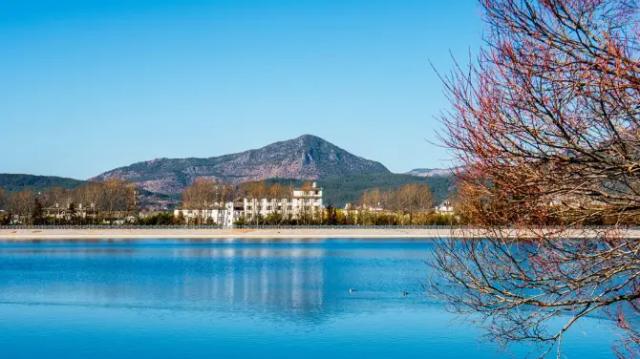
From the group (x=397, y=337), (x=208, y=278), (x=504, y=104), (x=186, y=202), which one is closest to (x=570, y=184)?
(x=504, y=104)

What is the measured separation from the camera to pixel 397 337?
2400 cm

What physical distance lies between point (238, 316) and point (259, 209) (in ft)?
346

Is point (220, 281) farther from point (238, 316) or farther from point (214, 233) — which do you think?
point (214, 233)

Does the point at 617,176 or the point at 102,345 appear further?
the point at 102,345

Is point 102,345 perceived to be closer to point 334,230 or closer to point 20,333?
point 20,333

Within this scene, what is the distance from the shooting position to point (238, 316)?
93.1ft

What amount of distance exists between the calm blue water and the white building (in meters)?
70.1

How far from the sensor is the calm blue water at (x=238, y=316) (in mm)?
22516

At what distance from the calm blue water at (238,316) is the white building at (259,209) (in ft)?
230

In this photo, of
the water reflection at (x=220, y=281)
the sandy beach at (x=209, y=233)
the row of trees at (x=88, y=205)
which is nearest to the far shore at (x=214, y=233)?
the sandy beach at (x=209, y=233)

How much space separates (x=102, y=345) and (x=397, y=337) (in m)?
8.61

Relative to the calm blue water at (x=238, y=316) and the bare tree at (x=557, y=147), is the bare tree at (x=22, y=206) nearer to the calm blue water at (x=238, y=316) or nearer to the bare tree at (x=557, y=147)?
the calm blue water at (x=238, y=316)

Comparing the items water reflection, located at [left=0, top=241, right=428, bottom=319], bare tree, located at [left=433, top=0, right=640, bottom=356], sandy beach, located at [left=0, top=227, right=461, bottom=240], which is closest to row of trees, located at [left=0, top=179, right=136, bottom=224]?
sandy beach, located at [left=0, top=227, right=461, bottom=240]

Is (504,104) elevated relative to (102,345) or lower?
elevated
